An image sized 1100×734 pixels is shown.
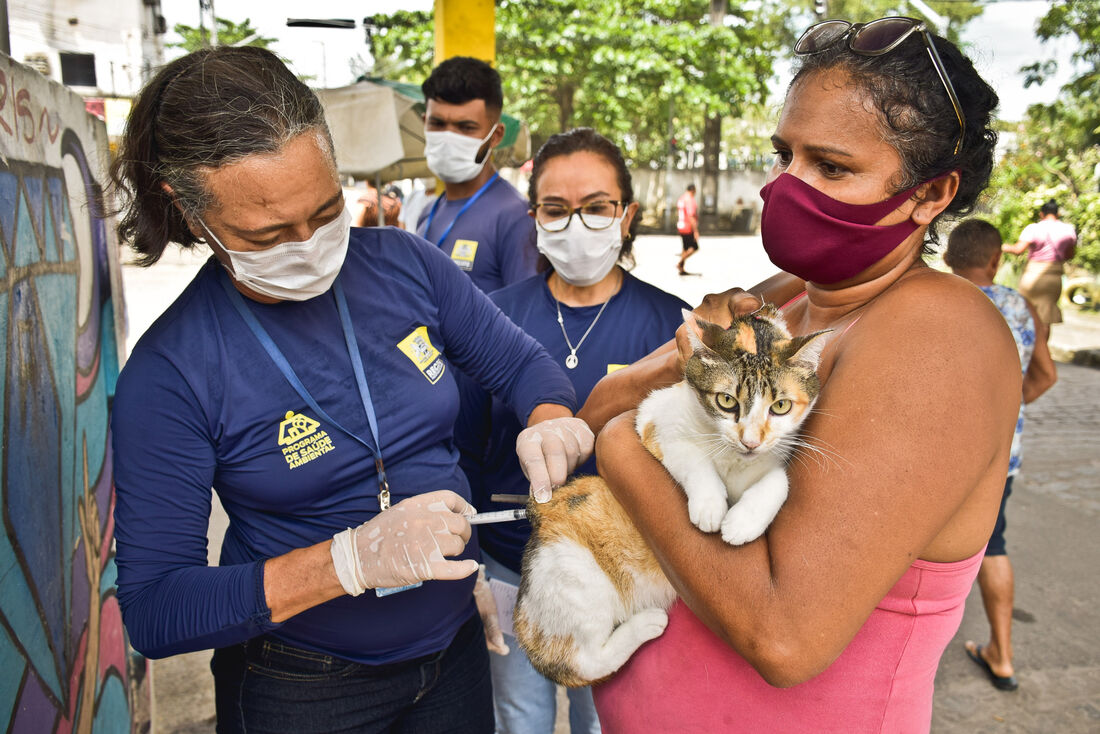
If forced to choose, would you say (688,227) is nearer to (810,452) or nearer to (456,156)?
(456,156)

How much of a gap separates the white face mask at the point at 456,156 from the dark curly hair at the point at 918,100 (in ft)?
10.2

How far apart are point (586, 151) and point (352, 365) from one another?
1470 mm

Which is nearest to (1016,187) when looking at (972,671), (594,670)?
(972,671)

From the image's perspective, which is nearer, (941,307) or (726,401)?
(941,307)

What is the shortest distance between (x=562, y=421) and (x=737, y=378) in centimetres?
52

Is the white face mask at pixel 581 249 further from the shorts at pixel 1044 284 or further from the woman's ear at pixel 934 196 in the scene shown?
the shorts at pixel 1044 284

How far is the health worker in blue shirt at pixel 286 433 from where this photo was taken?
60.7 inches

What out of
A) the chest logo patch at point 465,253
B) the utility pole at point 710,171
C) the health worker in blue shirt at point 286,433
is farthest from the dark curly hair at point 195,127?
the utility pole at point 710,171

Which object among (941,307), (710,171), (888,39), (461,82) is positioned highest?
(461,82)

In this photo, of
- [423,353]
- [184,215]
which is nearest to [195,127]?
[184,215]

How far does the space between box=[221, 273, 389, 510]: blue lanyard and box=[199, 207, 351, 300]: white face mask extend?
0.06 meters

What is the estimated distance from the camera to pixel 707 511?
4.70 feet

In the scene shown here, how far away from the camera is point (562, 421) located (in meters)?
1.96

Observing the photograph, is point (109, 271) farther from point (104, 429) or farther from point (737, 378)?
point (737, 378)
